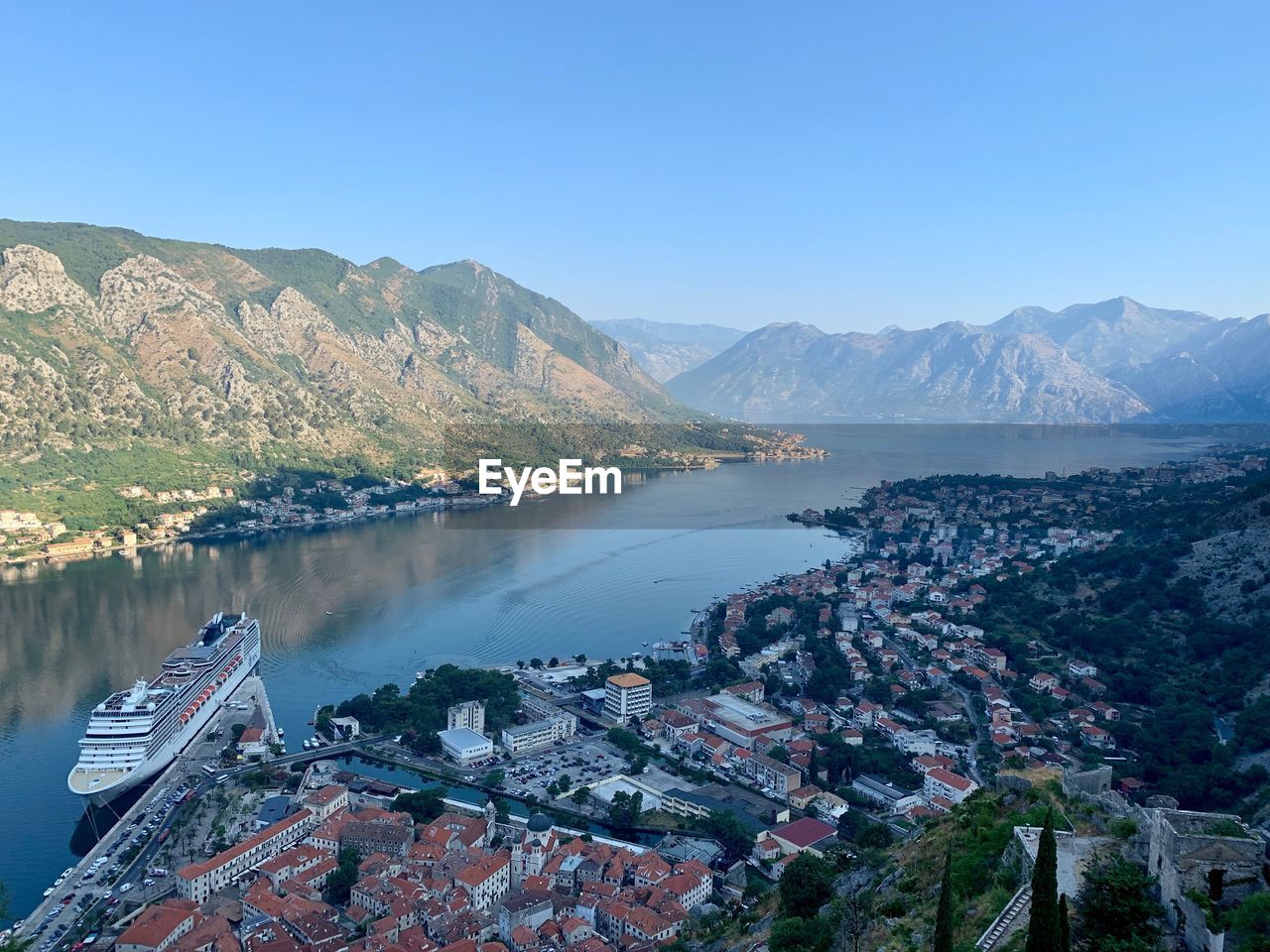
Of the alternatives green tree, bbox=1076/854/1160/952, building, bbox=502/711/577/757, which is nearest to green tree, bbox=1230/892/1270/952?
green tree, bbox=1076/854/1160/952

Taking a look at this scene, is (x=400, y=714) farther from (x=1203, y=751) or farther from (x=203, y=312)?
(x=203, y=312)

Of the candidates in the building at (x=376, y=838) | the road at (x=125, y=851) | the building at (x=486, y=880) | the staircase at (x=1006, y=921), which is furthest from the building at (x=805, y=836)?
the road at (x=125, y=851)

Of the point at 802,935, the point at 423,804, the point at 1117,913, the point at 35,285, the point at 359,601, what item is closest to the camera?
the point at 1117,913

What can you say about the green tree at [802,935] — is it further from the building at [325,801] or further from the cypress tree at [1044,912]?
the building at [325,801]

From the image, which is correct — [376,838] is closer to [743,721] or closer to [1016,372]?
[743,721]

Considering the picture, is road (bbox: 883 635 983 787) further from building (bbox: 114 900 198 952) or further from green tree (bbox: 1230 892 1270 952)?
building (bbox: 114 900 198 952)

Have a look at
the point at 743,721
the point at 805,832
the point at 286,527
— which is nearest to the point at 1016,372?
the point at 286,527
